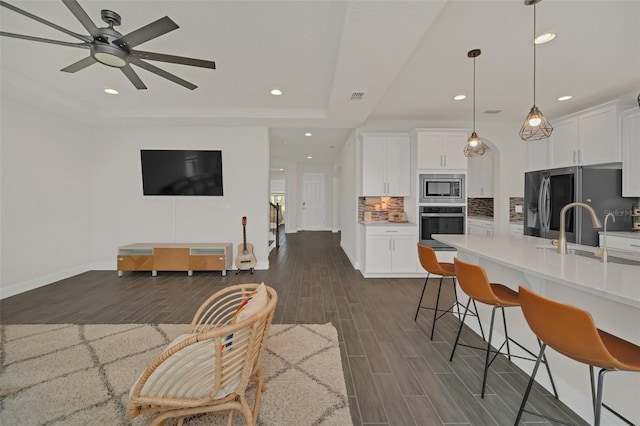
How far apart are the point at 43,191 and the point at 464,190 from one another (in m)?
6.72

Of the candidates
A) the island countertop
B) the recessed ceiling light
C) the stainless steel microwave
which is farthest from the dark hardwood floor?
the recessed ceiling light

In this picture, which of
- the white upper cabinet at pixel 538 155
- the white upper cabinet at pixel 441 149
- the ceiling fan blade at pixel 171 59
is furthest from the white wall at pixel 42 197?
the white upper cabinet at pixel 538 155

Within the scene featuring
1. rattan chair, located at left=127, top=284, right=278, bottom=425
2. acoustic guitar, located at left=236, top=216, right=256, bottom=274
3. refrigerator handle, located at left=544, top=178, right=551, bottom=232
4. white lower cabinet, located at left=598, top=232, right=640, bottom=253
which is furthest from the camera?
acoustic guitar, located at left=236, top=216, right=256, bottom=274

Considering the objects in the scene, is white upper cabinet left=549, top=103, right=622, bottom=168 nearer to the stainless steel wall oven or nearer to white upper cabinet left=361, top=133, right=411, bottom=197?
the stainless steel wall oven

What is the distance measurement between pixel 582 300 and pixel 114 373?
3.29 meters

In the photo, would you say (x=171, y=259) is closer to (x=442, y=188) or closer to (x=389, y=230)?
(x=389, y=230)

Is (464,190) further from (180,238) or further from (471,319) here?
(180,238)

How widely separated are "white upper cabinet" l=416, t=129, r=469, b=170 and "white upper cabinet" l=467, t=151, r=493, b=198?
1405mm

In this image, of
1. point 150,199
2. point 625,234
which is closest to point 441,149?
point 625,234

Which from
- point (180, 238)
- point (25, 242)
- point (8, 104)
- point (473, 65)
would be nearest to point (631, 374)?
point (473, 65)

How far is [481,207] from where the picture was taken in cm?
577

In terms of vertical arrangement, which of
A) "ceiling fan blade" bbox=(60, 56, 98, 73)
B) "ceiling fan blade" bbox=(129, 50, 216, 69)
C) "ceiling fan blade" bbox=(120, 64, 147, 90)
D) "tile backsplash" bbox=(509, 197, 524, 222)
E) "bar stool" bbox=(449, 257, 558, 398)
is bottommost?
"bar stool" bbox=(449, 257, 558, 398)

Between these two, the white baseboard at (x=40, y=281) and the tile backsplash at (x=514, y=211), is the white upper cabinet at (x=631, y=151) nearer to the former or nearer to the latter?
the tile backsplash at (x=514, y=211)

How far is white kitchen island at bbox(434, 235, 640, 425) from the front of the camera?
126cm
